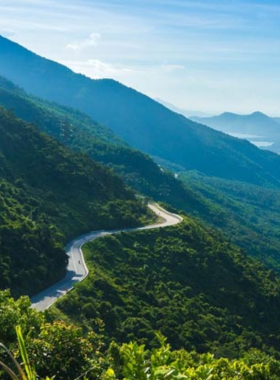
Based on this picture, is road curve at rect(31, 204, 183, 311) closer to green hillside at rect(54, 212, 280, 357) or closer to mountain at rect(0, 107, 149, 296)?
mountain at rect(0, 107, 149, 296)

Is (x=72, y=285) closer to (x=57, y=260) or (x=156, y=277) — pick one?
(x=57, y=260)

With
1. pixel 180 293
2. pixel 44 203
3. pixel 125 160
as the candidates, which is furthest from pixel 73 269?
pixel 125 160

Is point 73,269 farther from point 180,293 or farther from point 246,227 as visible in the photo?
point 246,227

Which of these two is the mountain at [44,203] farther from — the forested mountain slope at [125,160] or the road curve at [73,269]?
the forested mountain slope at [125,160]

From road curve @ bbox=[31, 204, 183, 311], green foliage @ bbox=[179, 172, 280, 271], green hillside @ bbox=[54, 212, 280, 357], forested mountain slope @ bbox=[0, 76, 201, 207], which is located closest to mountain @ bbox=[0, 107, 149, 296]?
road curve @ bbox=[31, 204, 183, 311]

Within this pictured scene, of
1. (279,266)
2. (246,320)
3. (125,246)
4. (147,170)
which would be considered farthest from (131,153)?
(246,320)
